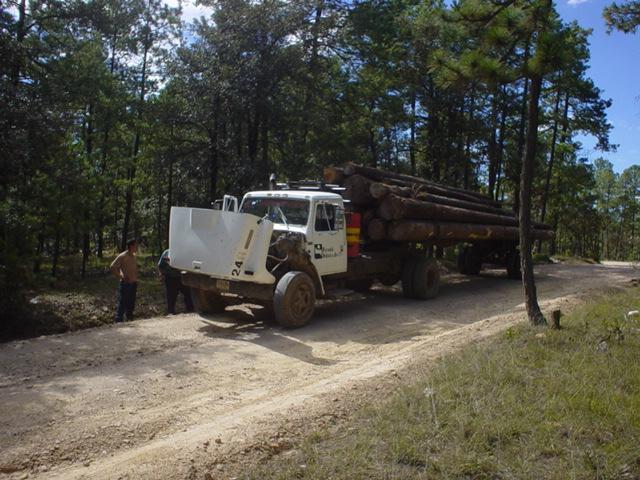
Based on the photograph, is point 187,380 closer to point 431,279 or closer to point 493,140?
point 431,279

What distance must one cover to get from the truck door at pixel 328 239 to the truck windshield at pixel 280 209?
0.27 m

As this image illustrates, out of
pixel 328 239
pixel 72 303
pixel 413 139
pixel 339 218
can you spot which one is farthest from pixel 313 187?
pixel 413 139

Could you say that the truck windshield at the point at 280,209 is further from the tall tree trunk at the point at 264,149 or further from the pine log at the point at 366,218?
the tall tree trunk at the point at 264,149

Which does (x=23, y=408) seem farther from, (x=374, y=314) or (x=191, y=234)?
(x=374, y=314)

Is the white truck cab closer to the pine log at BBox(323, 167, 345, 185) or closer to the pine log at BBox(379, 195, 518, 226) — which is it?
the pine log at BBox(379, 195, 518, 226)

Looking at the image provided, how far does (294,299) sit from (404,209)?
4.18 m

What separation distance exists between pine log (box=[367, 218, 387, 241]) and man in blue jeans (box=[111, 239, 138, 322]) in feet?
17.3

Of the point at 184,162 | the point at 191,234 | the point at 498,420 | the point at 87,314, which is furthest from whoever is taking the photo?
the point at 184,162

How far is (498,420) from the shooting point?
489 cm

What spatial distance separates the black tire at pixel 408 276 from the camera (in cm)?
1380

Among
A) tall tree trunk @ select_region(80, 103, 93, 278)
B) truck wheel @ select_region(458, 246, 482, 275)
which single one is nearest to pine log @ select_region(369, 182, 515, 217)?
truck wheel @ select_region(458, 246, 482, 275)

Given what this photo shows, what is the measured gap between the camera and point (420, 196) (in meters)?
14.3

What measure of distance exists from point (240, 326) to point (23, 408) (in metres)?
4.76

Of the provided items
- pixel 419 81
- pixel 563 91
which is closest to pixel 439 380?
pixel 419 81
